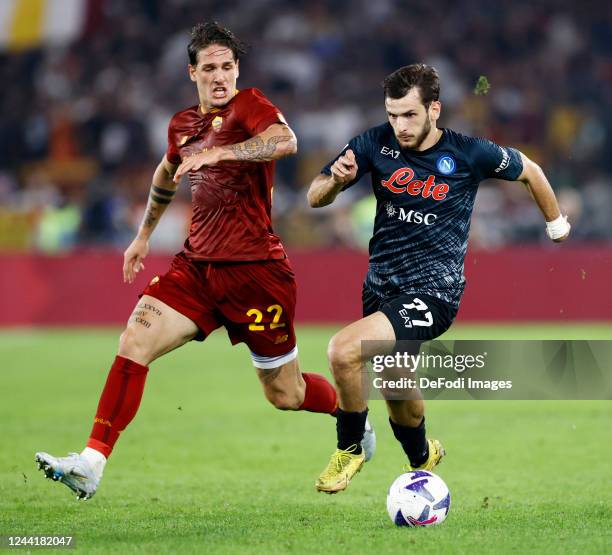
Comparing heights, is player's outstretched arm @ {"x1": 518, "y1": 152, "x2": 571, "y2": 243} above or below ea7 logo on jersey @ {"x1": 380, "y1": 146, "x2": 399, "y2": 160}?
below

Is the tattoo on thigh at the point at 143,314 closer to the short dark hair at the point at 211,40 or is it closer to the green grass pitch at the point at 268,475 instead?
the green grass pitch at the point at 268,475

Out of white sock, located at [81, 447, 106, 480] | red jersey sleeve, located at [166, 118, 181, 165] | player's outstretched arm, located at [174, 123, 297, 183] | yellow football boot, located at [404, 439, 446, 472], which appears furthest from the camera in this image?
yellow football boot, located at [404, 439, 446, 472]

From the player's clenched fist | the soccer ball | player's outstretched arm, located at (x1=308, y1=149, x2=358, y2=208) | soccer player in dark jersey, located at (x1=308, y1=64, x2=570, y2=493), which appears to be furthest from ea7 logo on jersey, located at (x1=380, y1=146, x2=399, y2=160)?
the soccer ball

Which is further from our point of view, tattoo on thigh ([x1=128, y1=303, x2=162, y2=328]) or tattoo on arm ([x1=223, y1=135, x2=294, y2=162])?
tattoo on thigh ([x1=128, y1=303, x2=162, y2=328])

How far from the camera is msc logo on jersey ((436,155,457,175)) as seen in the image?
6.77 metres

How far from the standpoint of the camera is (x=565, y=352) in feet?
31.1

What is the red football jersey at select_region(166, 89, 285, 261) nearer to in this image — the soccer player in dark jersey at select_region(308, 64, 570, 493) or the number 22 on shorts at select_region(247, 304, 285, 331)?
the number 22 on shorts at select_region(247, 304, 285, 331)

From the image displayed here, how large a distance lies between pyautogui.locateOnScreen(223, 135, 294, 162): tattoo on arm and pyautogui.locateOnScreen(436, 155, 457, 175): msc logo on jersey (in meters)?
0.84

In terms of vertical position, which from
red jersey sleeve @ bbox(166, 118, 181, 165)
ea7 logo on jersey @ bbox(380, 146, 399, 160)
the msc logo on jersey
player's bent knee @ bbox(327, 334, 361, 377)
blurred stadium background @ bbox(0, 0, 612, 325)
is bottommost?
player's bent knee @ bbox(327, 334, 361, 377)

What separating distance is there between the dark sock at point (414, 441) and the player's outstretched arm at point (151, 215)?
1784 millimetres

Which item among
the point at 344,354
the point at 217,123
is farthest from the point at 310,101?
the point at 344,354

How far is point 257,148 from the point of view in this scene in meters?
6.50

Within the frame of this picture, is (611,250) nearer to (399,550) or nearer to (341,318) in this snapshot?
(341,318)
